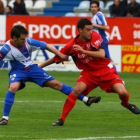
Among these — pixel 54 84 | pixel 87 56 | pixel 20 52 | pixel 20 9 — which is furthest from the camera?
pixel 20 9

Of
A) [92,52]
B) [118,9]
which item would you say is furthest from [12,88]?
[118,9]

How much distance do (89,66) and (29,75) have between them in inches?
41.6

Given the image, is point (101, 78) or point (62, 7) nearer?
point (101, 78)

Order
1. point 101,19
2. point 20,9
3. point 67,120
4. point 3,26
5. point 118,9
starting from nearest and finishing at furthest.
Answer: point 67,120, point 101,19, point 3,26, point 118,9, point 20,9

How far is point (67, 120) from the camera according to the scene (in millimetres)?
12797

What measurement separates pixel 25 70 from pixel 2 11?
14715mm

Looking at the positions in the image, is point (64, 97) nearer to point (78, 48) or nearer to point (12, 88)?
point (12, 88)

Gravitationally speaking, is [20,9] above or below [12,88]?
below

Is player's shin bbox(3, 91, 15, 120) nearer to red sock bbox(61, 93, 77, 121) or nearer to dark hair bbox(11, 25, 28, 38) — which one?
red sock bbox(61, 93, 77, 121)

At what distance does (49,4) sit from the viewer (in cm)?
3020

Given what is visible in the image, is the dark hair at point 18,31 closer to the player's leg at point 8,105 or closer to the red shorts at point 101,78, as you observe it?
the player's leg at point 8,105

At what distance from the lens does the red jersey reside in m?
11.9

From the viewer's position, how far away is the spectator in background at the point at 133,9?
2573 cm

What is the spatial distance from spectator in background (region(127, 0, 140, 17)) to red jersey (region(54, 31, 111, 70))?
1370 cm
